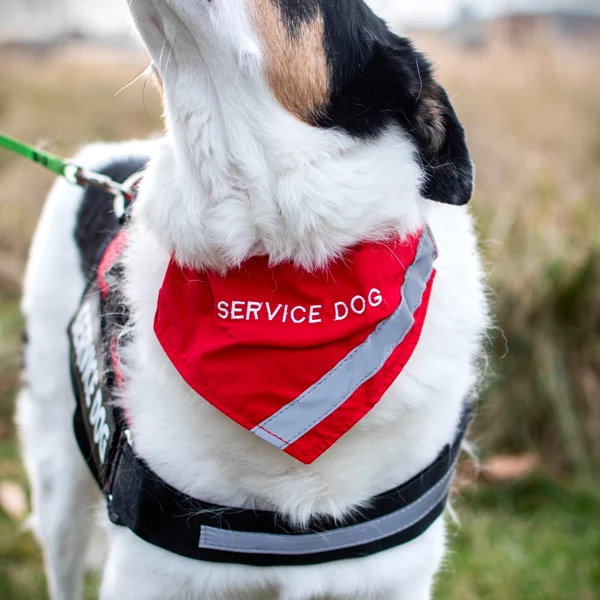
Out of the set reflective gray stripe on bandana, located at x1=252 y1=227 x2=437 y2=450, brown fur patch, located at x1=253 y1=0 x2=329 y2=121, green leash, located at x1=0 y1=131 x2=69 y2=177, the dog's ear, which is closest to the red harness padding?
reflective gray stripe on bandana, located at x1=252 y1=227 x2=437 y2=450

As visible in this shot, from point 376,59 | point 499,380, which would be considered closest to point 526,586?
point 499,380

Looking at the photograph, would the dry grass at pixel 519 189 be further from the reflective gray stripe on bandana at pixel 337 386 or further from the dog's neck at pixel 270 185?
the reflective gray stripe on bandana at pixel 337 386

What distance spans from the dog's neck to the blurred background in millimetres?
456

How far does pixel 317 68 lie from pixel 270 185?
313 millimetres

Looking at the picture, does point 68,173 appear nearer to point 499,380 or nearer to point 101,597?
point 101,597

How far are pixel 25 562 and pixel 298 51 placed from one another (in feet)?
9.83

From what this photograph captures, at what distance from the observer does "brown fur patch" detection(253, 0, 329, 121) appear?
1757mm

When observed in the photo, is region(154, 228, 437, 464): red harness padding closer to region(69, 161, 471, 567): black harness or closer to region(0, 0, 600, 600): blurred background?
region(69, 161, 471, 567): black harness

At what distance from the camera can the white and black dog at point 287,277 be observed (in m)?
1.83

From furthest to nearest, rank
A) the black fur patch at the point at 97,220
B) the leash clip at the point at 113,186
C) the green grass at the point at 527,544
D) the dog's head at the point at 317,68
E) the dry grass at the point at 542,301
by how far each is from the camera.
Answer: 1. the dry grass at the point at 542,301
2. the green grass at the point at 527,544
3. the black fur patch at the point at 97,220
4. the leash clip at the point at 113,186
5. the dog's head at the point at 317,68

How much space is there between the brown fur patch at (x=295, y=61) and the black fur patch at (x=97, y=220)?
982 millimetres

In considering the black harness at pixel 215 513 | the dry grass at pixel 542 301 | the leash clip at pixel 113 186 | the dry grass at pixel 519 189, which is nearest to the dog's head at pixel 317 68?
the dry grass at pixel 519 189

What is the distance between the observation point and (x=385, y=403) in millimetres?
1974

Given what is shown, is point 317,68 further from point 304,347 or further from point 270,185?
point 304,347
